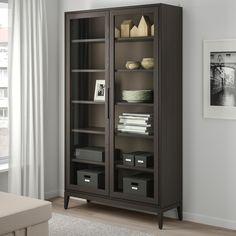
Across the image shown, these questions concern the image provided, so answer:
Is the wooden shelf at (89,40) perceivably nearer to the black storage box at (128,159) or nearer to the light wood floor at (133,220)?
the black storage box at (128,159)

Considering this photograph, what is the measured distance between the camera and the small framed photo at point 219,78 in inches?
190

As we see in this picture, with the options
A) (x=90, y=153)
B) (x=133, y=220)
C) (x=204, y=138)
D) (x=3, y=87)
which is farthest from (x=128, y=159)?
(x=3, y=87)

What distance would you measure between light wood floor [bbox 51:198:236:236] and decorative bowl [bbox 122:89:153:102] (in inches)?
47.1

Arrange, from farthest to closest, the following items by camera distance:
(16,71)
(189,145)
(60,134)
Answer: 1. (60,134)
2. (16,71)
3. (189,145)

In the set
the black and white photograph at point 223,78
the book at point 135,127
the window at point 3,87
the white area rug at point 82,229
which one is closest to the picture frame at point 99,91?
the book at point 135,127

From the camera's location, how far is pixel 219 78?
493cm

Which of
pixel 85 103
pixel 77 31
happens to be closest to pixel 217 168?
pixel 85 103

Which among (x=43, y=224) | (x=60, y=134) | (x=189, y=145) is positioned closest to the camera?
(x=43, y=224)

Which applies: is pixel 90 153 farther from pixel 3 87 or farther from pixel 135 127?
pixel 3 87

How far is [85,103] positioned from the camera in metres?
5.52

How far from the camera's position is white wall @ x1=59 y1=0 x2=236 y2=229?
489 cm

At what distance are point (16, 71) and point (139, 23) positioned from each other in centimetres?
140

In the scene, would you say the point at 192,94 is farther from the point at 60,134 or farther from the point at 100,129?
the point at 60,134

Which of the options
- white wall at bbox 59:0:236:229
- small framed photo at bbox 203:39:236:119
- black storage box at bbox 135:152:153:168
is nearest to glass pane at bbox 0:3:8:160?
black storage box at bbox 135:152:153:168
